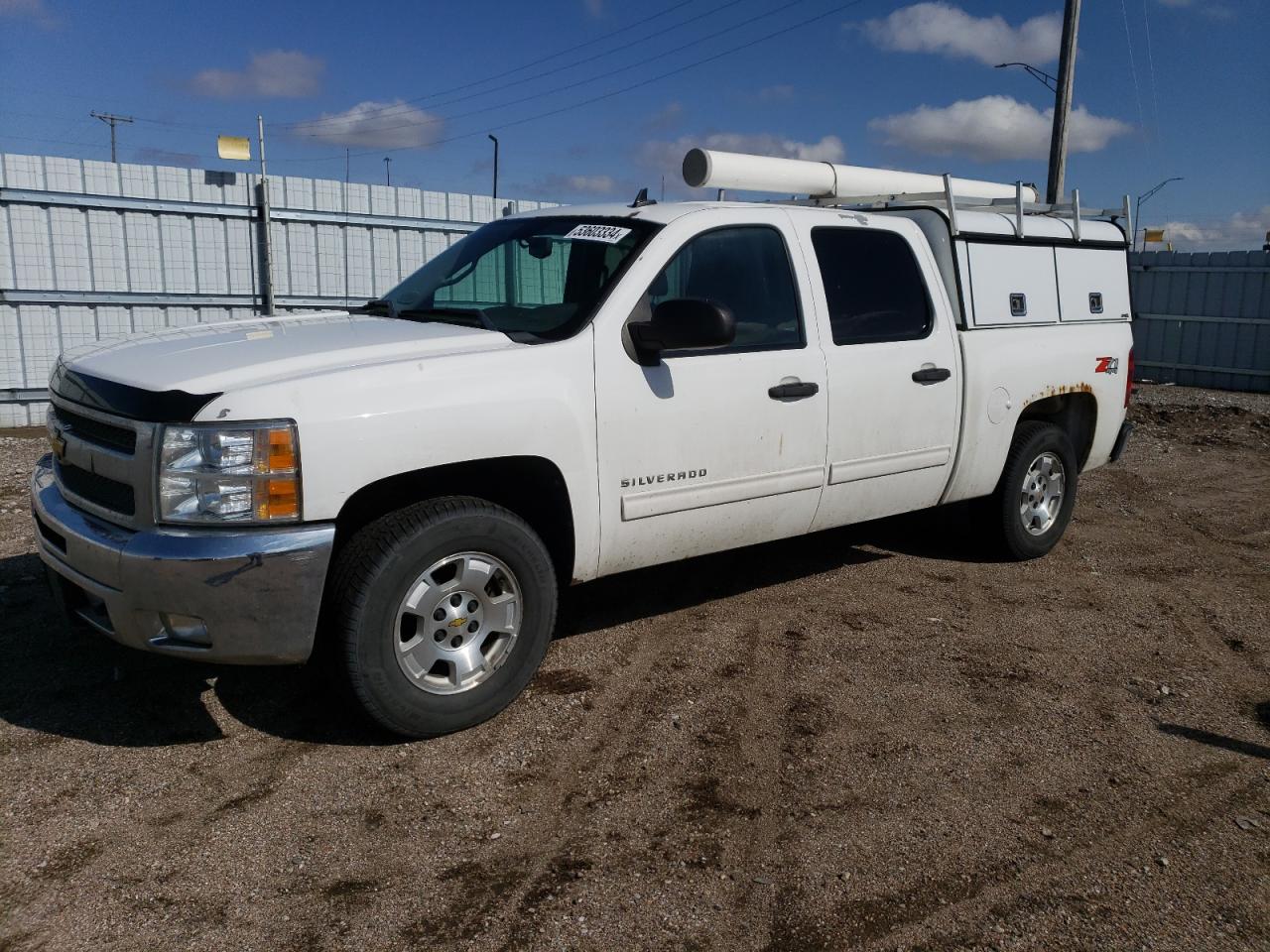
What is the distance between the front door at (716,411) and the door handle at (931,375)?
2.24 feet

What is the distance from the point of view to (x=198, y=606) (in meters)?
3.25

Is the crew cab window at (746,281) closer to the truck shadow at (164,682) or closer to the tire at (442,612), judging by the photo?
the tire at (442,612)

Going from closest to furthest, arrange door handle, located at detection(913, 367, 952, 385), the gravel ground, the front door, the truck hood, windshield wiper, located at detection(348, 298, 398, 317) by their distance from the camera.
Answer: the gravel ground, the truck hood, the front door, windshield wiper, located at detection(348, 298, 398, 317), door handle, located at detection(913, 367, 952, 385)

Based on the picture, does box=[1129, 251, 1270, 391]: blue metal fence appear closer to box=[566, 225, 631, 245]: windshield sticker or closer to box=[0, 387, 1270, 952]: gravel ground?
box=[0, 387, 1270, 952]: gravel ground

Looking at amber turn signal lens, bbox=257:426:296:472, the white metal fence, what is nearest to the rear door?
amber turn signal lens, bbox=257:426:296:472

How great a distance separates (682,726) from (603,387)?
4.39ft

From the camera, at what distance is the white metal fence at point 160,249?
10414 millimetres

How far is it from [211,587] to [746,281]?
2.62 meters

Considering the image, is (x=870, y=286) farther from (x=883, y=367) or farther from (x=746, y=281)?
(x=746, y=281)

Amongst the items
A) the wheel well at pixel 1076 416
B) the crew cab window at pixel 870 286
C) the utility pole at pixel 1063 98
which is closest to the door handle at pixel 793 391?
the crew cab window at pixel 870 286

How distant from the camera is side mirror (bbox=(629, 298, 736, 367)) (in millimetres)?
3943

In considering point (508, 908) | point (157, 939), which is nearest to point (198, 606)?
point (157, 939)

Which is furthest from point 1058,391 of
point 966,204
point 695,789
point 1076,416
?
point 695,789

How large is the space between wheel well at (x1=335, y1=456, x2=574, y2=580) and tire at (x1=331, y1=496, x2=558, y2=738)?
11cm
